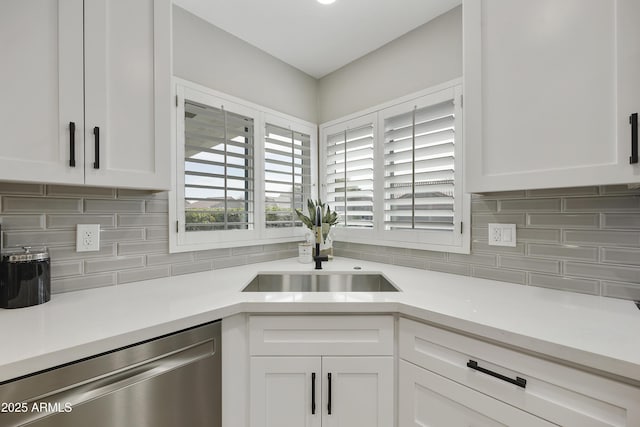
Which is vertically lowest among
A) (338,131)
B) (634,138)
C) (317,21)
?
(634,138)

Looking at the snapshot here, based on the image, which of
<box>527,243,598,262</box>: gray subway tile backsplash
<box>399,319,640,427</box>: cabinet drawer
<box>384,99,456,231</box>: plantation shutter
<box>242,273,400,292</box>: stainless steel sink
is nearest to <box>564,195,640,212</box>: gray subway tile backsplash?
<box>527,243,598,262</box>: gray subway tile backsplash

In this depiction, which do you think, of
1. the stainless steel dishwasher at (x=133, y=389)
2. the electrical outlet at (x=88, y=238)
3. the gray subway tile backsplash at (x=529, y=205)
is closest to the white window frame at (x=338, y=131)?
the gray subway tile backsplash at (x=529, y=205)

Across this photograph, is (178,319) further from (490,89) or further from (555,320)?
(490,89)

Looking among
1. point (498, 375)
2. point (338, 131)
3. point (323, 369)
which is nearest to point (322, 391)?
point (323, 369)

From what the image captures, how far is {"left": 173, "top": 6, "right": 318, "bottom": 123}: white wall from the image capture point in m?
1.65

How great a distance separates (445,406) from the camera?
101cm

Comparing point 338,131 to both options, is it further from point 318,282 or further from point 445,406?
point 445,406

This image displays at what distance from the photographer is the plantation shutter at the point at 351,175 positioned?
80.8 inches

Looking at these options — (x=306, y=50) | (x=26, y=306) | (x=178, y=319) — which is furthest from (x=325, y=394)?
(x=306, y=50)

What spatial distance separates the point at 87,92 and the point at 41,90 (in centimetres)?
13

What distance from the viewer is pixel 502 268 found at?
1449 millimetres

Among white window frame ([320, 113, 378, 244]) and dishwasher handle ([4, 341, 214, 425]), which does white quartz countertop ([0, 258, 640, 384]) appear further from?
white window frame ([320, 113, 378, 244])

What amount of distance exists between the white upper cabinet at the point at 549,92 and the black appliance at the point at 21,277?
181 cm

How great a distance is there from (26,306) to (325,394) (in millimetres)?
1211
